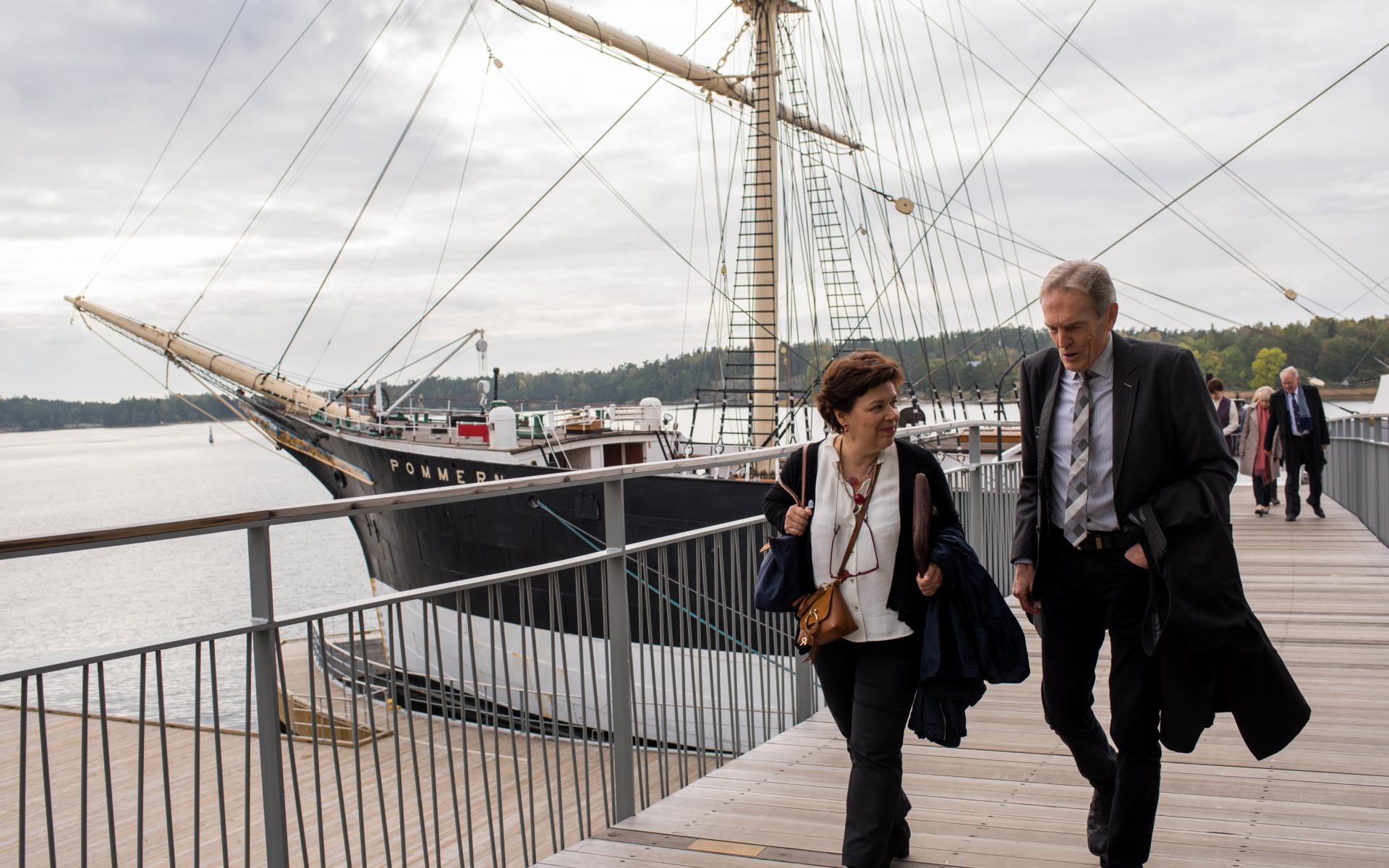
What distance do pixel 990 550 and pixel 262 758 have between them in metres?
6.01

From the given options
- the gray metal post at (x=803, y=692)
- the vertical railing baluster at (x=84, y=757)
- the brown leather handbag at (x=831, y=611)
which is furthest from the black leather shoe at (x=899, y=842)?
the vertical railing baluster at (x=84, y=757)

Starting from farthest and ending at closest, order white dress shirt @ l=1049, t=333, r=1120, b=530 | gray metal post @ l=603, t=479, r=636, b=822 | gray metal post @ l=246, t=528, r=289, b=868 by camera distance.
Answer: gray metal post @ l=603, t=479, r=636, b=822, white dress shirt @ l=1049, t=333, r=1120, b=530, gray metal post @ l=246, t=528, r=289, b=868

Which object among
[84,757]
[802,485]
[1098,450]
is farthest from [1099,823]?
[84,757]

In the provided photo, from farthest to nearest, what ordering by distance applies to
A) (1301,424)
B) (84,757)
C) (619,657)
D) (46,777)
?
(1301,424) → (619,657) → (84,757) → (46,777)

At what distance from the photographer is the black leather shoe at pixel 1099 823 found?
3.33m

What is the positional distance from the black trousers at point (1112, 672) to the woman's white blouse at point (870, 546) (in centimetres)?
44

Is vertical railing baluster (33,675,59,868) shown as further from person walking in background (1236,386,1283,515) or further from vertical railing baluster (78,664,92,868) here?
person walking in background (1236,386,1283,515)

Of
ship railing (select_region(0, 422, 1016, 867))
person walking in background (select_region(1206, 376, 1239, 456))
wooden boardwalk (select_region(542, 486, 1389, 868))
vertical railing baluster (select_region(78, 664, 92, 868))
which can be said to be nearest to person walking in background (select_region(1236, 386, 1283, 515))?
person walking in background (select_region(1206, 376, 1239, 456))

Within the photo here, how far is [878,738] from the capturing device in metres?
3.05

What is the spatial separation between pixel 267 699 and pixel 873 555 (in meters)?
1.60

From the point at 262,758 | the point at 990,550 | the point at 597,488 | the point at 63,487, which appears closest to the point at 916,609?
the point at 262,758

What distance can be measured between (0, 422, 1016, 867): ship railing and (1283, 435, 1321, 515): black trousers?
5.19 meters

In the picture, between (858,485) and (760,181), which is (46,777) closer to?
(858,485)

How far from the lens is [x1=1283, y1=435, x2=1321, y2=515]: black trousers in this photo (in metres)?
11.6
